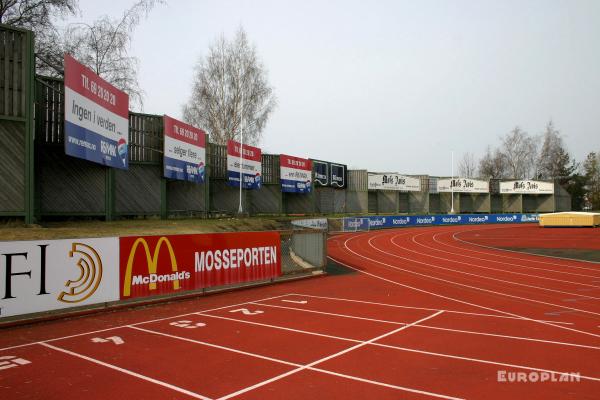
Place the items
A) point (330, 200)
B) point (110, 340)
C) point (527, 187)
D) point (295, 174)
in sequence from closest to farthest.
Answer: point (110, 340), point (295, 174), point (330, 200), point (527, 187)

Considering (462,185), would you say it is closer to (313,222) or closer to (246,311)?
(313,222)

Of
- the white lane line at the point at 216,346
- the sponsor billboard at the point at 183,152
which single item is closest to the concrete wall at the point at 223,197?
the sponsor billboard at the point at 183,152

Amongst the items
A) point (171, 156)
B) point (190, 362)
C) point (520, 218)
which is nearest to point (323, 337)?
point (190, 362)

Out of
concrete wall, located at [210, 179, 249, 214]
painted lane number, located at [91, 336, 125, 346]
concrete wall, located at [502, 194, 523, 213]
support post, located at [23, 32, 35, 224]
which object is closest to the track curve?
painted lane number, located at [91, 336, 125, 346]

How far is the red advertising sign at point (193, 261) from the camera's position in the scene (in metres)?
11.1

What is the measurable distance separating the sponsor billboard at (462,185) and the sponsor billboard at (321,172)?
79.3 feet

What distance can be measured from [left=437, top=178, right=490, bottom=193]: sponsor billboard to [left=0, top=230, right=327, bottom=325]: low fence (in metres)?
55.5

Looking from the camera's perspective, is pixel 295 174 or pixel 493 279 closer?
pixel 493 279

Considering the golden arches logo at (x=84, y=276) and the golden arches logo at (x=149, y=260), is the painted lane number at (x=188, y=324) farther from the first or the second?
the golden arches logo at (x=84, y=276)

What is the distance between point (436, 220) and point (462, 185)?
1288 cm

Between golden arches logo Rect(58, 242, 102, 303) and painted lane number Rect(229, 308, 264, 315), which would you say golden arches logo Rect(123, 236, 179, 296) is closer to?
golden arches logo Rect(58, 242, 102, 303)

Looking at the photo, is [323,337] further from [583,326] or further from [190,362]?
[583,326]

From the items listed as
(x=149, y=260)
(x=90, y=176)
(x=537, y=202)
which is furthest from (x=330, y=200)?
(x=537, y=202)

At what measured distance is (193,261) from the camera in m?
12.6
